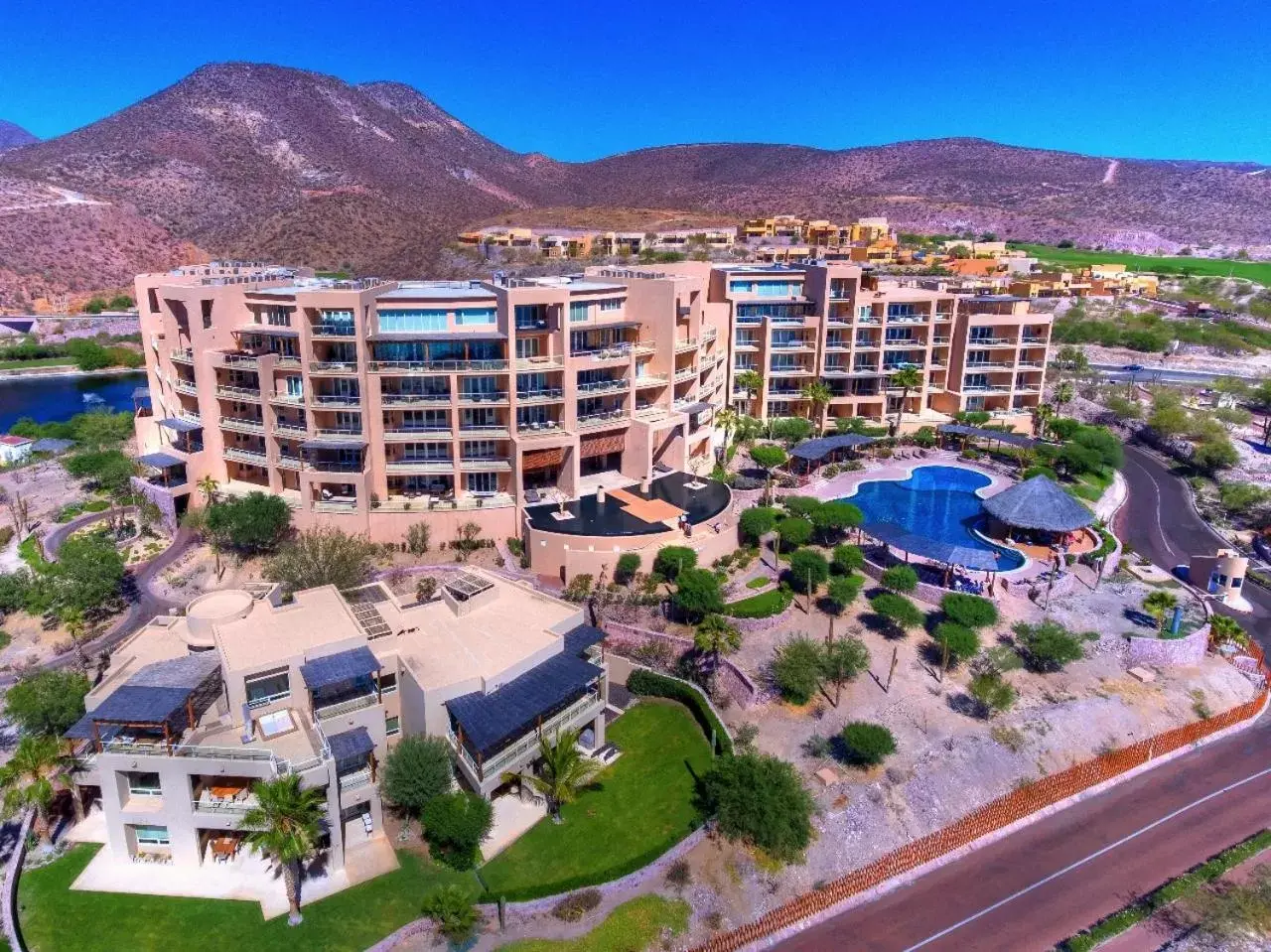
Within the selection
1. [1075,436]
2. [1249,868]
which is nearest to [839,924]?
[1249,868]

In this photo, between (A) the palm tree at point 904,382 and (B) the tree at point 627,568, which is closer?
(B) the tree at point 627,568

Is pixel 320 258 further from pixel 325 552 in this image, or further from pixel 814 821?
pixel 814 821

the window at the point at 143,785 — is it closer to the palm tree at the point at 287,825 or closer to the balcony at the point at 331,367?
the palm tree at the point at 287,825

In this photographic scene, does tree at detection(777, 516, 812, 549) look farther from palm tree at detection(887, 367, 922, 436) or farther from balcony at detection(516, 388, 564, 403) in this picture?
palm tree at detection(887, 367, 922, 436)

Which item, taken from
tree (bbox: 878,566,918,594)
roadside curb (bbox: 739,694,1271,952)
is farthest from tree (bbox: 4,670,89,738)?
tree (bbox: 878,566,918,594)

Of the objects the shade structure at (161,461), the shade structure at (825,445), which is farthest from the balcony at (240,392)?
the shade structure at (825,445)
